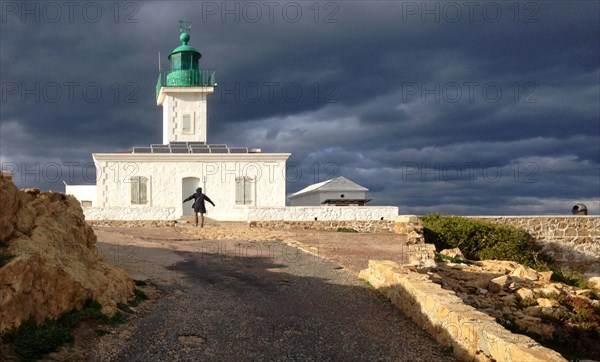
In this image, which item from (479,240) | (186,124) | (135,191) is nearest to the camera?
(479,240)

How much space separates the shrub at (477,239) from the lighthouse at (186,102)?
16.0 metres

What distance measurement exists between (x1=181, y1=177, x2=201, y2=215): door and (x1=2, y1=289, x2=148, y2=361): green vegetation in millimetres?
19705

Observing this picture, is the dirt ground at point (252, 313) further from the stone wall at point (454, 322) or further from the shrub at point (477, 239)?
the shrub at point (477, 239)

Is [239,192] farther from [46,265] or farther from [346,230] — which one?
[46,265]

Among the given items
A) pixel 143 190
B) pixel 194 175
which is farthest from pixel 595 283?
pixel 143 190

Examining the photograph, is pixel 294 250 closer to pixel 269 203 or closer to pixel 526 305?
pixel 526 305

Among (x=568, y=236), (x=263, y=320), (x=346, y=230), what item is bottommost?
(x=263, y=320)

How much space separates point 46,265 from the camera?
6.89m

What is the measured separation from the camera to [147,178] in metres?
26.6

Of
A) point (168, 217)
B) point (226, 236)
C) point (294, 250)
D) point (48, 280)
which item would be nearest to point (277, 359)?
point (48, 280)

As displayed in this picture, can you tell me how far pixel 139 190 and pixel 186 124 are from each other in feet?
20.3

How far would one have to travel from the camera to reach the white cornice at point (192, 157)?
86.3ft

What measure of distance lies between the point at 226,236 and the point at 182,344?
37.8 feet

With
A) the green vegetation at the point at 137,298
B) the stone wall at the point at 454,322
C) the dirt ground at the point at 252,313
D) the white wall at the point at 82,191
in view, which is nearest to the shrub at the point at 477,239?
the dirt ground at the point at 252,313
